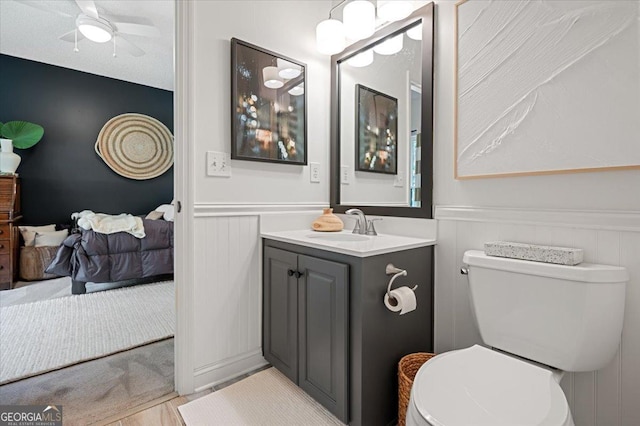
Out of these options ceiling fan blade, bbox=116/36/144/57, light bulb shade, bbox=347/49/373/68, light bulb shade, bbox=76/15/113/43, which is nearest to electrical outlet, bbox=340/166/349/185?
light bulb shade, bbox=347/49/373/68

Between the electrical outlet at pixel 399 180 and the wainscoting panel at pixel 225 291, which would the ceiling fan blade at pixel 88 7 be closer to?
the wainscoting panel at pixel 225 291

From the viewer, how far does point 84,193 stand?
14.0 feet

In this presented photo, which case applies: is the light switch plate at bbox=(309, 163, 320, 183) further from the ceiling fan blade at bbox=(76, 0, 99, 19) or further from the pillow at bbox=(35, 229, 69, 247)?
the pillow at bbox=(35, 229, 69, 247)

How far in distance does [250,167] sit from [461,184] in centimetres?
110

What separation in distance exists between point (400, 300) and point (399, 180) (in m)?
0.74

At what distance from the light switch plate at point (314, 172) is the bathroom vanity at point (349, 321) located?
556 mm

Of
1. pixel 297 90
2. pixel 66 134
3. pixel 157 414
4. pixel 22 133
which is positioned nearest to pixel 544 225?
pixel 297 90

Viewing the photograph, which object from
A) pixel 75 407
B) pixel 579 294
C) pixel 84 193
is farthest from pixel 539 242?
pixel 84 193

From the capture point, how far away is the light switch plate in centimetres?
203

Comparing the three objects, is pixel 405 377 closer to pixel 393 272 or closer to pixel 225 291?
pixel 393 272

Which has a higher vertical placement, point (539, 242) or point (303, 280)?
point (539, 242)

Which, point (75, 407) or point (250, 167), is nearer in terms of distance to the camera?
point (75, 407)

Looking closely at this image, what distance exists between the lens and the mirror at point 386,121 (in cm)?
158

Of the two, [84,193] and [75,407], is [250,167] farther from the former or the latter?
[84,193]
